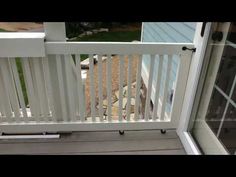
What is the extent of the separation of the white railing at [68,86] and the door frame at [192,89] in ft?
0.21

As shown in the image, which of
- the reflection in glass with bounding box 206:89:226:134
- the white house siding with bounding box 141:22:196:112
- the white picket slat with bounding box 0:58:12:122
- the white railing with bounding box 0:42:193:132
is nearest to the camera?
the reflection in glass with bounding box 206:89:226:134

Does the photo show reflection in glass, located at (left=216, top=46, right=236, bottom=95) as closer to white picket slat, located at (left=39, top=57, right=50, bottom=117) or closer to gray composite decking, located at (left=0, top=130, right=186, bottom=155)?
gray composite decking, located at (left=0, top=130, right=186, bottom=155)

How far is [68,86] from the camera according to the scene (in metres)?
1.94

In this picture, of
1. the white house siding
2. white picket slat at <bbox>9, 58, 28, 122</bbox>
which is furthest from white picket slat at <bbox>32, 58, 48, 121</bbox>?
the white house siding

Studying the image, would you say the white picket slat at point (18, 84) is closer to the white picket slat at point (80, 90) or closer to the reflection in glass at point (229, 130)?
the white picket slat at point (80, 90)

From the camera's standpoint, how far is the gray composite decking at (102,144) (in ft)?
6.62

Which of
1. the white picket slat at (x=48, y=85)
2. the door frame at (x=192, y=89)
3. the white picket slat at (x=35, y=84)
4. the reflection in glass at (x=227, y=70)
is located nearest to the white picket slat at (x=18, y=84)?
the white picket slat at (x=35, y=84)

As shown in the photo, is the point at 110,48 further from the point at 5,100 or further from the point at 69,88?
the point at 5,100

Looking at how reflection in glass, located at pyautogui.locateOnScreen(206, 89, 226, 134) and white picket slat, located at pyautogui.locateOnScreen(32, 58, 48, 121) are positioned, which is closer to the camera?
reflection in glass, located at pyautogui.locateOnScreen(206, 89, 226, 134)

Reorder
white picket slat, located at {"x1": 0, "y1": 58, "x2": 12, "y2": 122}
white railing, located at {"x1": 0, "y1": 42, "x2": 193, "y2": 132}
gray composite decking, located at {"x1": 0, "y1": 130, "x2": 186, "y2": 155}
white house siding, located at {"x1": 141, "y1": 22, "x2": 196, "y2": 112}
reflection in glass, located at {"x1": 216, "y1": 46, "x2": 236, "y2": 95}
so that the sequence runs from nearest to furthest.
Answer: reflection in glass, located at {"x1": 216, "y1": 46, "x2": 236, "y2": 95}
white railing, located at {"x1": 0, "y1": 42, "x2": 193, "y2": 132}
white picket slat, located at {"x1": 0, "y1": 58, "x2": 12, "y2": 122}
gray composite decking, located at {"x1": 0, "y1": 130, "x2": 186, "y2": 155}
white house siding, located at {"x1": 141, "y1": 22, "x2": 196, "y2": 112}

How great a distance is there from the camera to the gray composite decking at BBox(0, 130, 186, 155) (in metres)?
2.02
